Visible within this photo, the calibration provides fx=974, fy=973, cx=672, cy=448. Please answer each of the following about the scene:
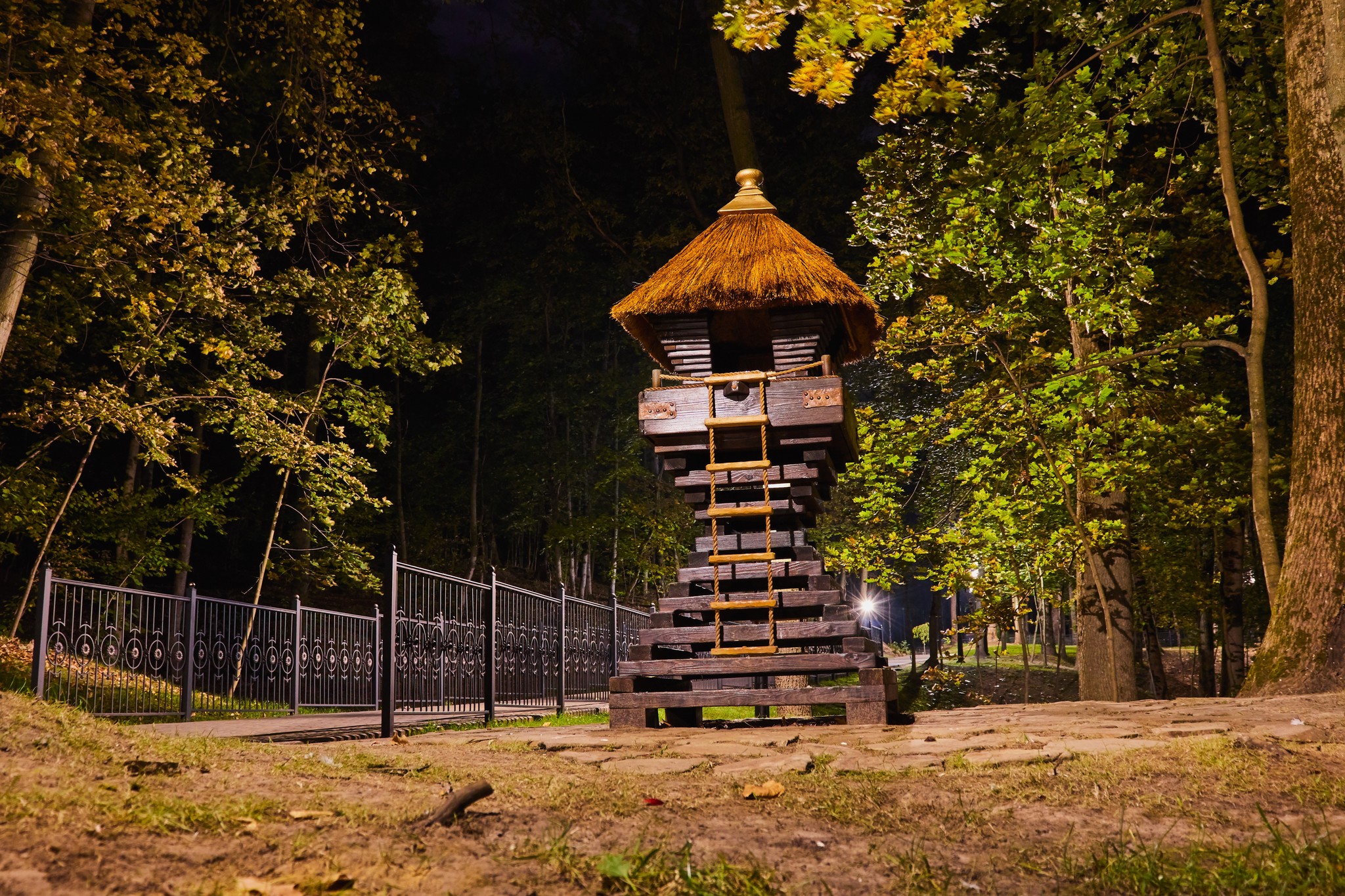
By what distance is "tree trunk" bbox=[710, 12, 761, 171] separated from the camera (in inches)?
584

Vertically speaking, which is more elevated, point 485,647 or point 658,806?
point 485,647

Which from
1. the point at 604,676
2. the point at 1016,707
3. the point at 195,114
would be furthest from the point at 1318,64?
the point at 195,114

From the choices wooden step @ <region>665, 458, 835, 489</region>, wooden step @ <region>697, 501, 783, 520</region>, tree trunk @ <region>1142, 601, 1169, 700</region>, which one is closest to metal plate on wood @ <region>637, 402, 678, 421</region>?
wooden step @ <region>665, 458, 835, 489</region>

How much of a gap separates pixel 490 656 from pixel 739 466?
4.66 m

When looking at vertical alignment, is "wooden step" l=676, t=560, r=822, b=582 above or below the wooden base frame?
above

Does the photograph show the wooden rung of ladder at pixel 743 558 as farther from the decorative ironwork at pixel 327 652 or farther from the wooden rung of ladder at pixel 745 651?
the decorative ironwork at pixel 327 652

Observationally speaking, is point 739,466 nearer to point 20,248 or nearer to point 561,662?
point 561,662

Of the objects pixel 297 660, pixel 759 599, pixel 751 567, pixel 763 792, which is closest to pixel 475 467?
pixel 297 660

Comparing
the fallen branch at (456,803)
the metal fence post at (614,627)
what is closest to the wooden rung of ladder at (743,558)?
the fallen branch at (456,803)

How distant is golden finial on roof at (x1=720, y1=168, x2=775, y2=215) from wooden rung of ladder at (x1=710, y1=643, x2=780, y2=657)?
3.64 meters

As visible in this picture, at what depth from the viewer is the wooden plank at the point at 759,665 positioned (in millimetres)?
6922

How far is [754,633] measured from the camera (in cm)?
723

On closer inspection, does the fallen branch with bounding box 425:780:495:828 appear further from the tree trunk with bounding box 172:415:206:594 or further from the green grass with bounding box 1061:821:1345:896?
the tree trunk with bounding box 172:415:206:594

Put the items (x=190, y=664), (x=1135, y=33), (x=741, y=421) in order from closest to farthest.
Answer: (x=741, y=421) < (x=1135, y=33) < (x=190, y=664)
